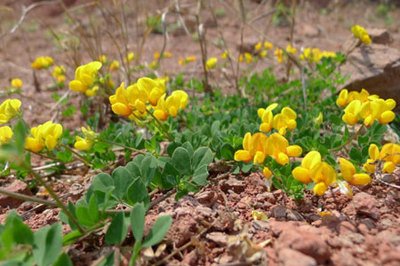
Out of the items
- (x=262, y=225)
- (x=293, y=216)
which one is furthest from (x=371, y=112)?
(x=262, y=225)

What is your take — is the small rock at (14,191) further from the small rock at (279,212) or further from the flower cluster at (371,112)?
the flower cluster at (371,112)

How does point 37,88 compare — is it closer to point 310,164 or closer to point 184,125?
point 184,125

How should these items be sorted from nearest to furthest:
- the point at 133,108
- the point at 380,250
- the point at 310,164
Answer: the point at 380,250
the point at 310,164
the point at 133,108

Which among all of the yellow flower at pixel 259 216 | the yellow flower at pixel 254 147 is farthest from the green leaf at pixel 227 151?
the yellow flower at pixel 259 216

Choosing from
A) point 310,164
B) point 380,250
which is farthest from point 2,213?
point 380,250

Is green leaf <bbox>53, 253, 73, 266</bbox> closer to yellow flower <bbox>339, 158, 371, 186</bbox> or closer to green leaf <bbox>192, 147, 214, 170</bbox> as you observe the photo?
green leaf <bbox>192, 147, 214, 170</bbox>
